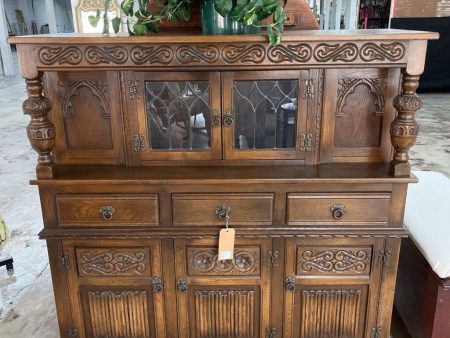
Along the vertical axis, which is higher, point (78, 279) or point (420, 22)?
point (420, 22)

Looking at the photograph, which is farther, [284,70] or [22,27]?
[22,27]

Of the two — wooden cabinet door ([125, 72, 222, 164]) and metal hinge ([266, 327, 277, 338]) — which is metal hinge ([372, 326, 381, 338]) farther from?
wooden cabinet door ([125, 72, 222, 164])

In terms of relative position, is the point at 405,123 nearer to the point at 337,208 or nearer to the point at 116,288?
the point at 337,208

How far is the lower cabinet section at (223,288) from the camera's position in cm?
160

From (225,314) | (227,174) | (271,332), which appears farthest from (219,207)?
(271,332)

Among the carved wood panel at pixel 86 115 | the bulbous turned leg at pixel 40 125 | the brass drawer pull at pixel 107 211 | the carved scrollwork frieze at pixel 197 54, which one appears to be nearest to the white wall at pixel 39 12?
the carved wood panel at pixel 86 115

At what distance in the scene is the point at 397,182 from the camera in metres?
1.49

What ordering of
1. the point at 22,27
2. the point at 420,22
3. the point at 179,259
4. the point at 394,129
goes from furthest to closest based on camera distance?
1. the point at 22,27
2. the point at 420,22
3. the point at 179,259
4. the point at 394,129

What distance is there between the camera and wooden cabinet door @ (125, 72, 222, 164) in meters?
1.55

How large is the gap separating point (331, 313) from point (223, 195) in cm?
66

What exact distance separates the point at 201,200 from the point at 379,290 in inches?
30.8

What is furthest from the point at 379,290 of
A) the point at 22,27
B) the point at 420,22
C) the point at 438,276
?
the point at 22,27

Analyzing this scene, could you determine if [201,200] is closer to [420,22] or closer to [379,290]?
[379,290]

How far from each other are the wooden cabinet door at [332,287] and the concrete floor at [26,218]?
0.41 metres
